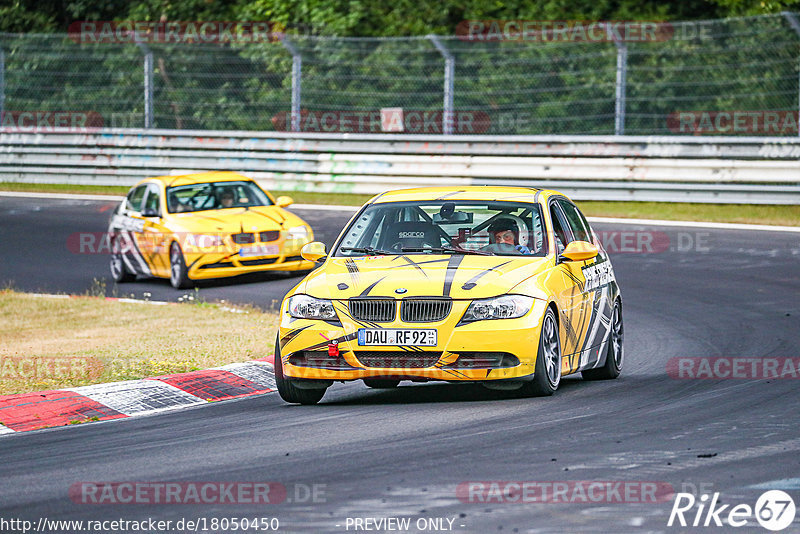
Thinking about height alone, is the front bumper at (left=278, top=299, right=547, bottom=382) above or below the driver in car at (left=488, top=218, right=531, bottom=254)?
below

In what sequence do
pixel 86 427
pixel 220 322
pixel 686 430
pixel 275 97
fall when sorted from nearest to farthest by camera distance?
pixel 686 430 < pixel 86 427 < pixel 220 322 < pixel 275 97

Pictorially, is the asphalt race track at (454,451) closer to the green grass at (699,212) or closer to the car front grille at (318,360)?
the car front grille at (318,360)

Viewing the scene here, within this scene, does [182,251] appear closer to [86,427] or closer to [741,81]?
[86,427]

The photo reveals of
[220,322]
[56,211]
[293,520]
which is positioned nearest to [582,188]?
[56,211]

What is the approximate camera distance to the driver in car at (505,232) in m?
10.3

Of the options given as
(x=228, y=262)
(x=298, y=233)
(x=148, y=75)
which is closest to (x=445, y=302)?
(x=228, y=262)

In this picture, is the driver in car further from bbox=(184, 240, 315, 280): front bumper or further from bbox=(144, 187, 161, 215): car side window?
bbox=(144, 187, 161, 215): car side window

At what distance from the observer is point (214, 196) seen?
19141mm

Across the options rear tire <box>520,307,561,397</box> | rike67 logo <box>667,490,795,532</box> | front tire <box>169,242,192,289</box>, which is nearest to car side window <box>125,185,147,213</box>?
front tire <box>169,242,192,289</box>

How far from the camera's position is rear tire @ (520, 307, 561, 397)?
9.29m

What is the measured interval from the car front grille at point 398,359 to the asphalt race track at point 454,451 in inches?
12.5

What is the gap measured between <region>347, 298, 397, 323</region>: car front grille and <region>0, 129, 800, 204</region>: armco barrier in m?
14.5

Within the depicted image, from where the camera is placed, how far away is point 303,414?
9203 millimetres

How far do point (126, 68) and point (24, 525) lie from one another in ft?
81.8
